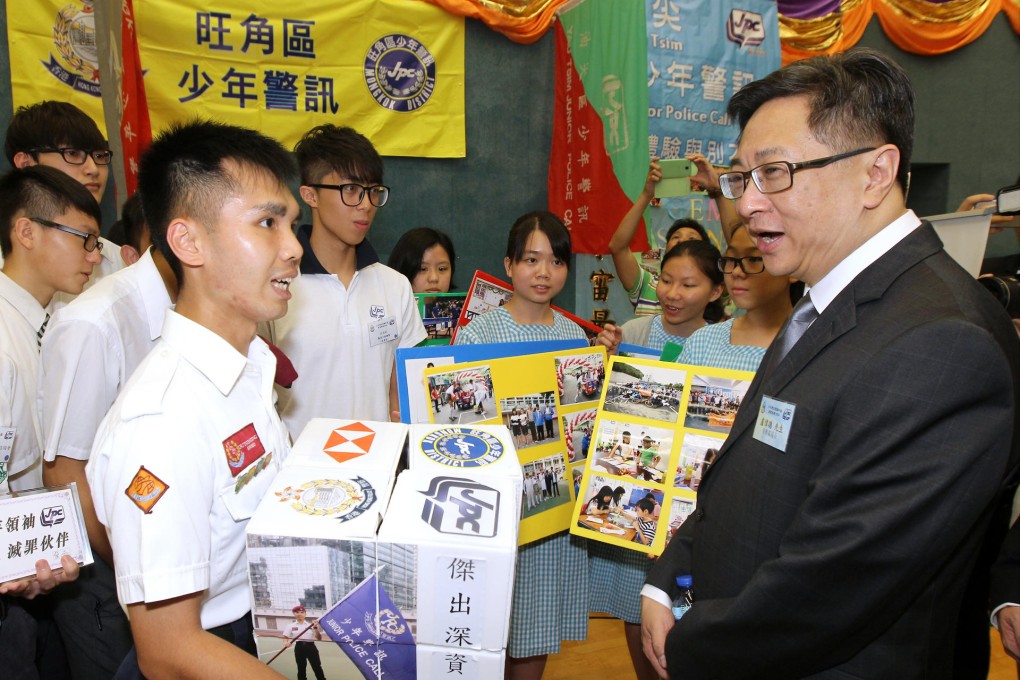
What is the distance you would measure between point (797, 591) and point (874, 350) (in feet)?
1.31

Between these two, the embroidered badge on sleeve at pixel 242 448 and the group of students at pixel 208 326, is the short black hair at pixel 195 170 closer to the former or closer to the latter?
the group of students at pixel 208 326

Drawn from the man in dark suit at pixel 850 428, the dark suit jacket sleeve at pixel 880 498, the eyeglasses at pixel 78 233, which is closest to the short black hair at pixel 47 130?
the eyeglasses at pixel 78 233

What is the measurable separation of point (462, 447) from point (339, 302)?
1321mm

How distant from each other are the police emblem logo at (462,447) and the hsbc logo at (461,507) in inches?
2.3

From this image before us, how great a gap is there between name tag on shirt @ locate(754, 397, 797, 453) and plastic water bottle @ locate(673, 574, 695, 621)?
425 mm

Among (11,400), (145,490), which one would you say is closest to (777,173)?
(145,490)

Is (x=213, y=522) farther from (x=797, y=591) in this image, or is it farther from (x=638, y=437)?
(x=638, y=437)

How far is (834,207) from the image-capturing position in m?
1.17

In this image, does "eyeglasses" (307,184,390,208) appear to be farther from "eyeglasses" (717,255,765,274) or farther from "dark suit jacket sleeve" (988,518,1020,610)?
"dark suit jacket sleeve" (988,518,1020,610)

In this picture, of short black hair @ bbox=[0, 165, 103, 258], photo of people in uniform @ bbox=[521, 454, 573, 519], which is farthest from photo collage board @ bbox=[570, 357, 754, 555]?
short black hair @ bbox=[0, 165, 103, 258]

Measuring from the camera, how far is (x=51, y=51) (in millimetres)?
3662

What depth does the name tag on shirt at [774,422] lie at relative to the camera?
110cm

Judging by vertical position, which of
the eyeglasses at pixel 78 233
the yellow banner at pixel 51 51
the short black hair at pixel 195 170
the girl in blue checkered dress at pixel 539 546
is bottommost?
the girl in blue checkered dress at pixel 539 546

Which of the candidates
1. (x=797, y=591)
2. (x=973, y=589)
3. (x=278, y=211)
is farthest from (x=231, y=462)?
(x=973, y=589)
